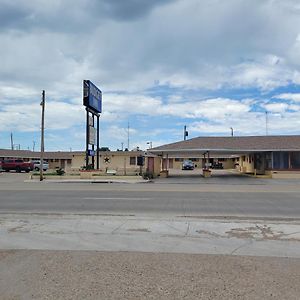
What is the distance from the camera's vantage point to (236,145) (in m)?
42.6

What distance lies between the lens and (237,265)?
6.43 m

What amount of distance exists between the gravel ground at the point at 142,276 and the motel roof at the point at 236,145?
110ft

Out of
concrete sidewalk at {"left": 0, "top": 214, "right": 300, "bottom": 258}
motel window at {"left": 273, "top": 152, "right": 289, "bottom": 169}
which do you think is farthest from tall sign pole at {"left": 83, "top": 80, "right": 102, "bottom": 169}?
concrete sidewalk at {"left": 0, "top": 214, "right": 300, "bottom": 258}

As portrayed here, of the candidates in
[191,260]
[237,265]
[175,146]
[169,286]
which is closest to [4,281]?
[169,286]

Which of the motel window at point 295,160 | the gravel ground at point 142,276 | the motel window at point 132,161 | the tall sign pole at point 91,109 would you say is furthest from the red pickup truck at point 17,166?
the gravel ground at point 142,276

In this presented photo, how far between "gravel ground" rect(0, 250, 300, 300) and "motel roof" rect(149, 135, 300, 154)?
33.7 metres

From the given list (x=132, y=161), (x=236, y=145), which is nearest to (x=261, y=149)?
(x=236, y=145)

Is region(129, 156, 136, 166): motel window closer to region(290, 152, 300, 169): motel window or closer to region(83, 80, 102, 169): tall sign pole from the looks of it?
region(83, 80, 102, 169): tall sign pole

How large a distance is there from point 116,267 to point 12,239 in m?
3.37

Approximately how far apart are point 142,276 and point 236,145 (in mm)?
37902

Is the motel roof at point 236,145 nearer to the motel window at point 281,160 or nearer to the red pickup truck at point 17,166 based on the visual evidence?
the motel window at point 281,160

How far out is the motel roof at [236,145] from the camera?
40375 millimetres

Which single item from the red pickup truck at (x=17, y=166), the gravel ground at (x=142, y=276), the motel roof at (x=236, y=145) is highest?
the motel roof at (x=236, y=145)

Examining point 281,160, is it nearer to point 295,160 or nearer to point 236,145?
point 295,160
